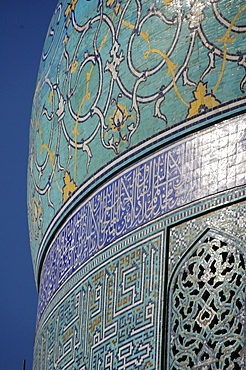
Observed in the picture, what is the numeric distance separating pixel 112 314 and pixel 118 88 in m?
0.98

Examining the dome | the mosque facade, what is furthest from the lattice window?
the dome

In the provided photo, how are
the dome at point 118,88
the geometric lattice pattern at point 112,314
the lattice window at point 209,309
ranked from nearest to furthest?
the lattice window at point 209,309
the geometric lattice pattern at point 112,314
the dome at point 118,88

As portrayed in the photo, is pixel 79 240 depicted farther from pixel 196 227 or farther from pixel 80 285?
pixel 196 227

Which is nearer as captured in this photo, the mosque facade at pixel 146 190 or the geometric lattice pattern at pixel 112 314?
the mosque facade at pixel 146 190

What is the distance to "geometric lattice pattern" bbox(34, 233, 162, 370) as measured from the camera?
521 cm

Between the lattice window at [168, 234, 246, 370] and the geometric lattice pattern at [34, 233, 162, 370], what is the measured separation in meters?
0.10

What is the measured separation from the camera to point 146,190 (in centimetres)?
546

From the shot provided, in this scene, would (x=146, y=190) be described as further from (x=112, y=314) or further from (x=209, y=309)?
(x=209, y=309)

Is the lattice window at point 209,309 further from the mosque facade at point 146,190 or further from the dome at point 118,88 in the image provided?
the dome at point 118,88

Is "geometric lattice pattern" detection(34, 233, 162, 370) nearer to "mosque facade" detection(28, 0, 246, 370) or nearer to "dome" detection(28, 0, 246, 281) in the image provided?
"mosque facade" detection(28, 0, 246, 370)

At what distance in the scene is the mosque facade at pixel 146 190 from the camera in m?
5.09

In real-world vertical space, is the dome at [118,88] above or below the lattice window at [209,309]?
above

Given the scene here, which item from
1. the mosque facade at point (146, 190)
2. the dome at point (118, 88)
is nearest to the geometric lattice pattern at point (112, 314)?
the mosque facade at point (146, 190)

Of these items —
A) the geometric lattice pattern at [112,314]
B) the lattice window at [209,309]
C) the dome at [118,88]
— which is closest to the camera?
the lattice window at [209,309]
